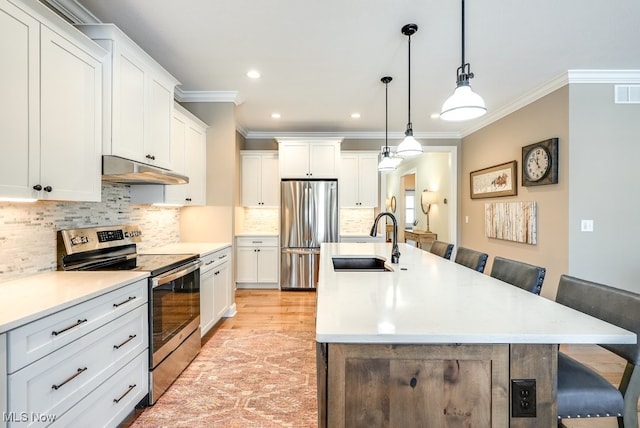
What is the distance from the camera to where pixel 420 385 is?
101cm

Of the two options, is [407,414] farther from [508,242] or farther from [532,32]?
[508,242]

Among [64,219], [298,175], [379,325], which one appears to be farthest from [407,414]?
[298,175]

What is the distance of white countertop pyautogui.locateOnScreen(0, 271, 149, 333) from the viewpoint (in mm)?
1159

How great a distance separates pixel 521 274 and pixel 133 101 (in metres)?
2.87

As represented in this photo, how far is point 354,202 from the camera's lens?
5.27 meters

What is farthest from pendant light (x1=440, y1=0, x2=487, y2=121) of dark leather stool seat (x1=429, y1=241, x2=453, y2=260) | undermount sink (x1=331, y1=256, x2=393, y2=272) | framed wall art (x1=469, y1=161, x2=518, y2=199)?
framed wall art (x1=469, y1=161, x2=518, y2=199)

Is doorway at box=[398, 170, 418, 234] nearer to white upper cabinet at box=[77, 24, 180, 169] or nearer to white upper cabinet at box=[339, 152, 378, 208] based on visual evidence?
white upper cabinet at box=[339, 152, 378, 208]

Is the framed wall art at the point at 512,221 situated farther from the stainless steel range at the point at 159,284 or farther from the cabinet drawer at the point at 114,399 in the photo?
the cabinet drawer at the point at 114,399

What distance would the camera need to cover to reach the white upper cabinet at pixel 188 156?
2.93m

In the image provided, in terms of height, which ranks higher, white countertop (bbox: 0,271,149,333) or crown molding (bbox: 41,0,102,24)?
crown molding (bbox: 41,0,102,24)

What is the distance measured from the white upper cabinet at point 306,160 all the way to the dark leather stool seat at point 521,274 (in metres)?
3.24

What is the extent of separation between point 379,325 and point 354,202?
170 inches

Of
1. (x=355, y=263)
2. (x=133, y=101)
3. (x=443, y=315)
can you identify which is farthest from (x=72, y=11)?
(x=443, y=315)

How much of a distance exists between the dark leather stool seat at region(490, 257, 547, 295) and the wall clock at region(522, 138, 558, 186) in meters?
1.88
